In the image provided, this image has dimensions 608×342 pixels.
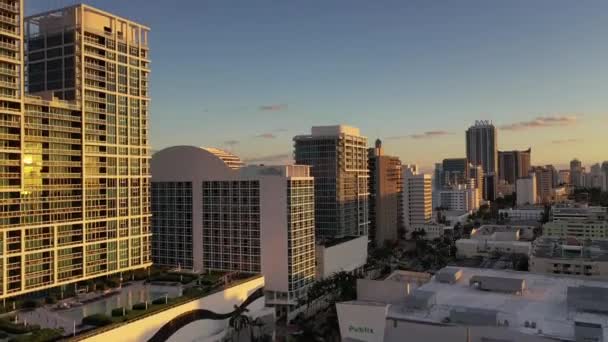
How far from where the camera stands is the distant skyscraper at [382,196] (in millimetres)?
99625

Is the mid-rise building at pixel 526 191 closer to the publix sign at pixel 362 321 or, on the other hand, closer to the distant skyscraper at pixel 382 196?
the distant skyscraper at pixel 382 196

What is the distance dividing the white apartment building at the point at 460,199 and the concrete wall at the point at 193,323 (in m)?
137

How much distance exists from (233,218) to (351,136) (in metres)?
32.3

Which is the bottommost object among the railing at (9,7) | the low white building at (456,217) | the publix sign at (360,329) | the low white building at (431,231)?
the low white building at (431,231)

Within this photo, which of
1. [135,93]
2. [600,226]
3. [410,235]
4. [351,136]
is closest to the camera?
[135,93]

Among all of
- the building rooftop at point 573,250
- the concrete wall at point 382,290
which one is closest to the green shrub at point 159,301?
the concrete wall at point 382,290

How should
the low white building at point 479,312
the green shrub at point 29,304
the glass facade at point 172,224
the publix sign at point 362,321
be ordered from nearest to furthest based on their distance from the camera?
1. the low white building at point 479,312
2. the publix sign at point 362,321
3. the green shrub at point 29,304
4. the glass facade at point 172,224

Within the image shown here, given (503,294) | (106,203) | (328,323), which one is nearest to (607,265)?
(503,294)

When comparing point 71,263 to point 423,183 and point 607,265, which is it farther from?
point 423,183

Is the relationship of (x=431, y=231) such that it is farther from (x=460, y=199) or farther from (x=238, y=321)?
(x=238, y=321)

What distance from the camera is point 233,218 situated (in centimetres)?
6091

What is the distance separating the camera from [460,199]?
176 m

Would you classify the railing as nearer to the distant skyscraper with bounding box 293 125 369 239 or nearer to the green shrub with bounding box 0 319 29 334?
the green shrub with bounding box 0 319 29 334

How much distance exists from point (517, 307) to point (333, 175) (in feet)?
158
